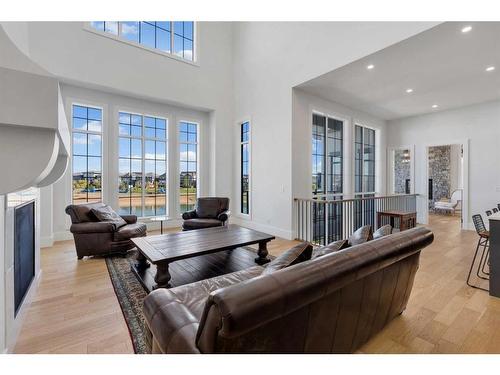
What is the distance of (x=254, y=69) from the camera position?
602cm

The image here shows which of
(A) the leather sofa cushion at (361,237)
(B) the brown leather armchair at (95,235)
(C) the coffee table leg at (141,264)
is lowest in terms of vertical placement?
(C) the coffee table leg at (141,264)

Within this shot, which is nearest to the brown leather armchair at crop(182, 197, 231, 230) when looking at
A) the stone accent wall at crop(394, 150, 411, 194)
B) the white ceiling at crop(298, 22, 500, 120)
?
the white ceiling at crop(298, 22, 500, 120)

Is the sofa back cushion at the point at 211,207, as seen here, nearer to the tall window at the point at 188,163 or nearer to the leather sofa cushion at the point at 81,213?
the tall window at the point at 188,163

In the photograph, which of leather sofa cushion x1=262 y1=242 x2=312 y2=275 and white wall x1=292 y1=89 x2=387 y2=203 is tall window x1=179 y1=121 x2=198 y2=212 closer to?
white wall x1=292 y1=89 x2=387 y2=203

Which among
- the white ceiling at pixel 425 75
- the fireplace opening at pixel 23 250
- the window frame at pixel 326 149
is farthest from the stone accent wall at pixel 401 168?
the fireplace opening at pixel 23 250

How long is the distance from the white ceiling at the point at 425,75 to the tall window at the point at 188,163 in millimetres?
3210

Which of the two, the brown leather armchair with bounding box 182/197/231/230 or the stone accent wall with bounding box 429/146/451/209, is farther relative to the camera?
the stone accent wall with bounding box 429/146/451/209

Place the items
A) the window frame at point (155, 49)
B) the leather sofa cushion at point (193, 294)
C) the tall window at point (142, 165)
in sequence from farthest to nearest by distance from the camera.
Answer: the tall window at point (142, 165)
the window frame at point (155, 49)
the leather sofa cushion at point (193, 294)

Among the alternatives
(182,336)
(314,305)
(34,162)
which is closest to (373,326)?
(314,305)

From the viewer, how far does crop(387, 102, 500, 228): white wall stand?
220 inches

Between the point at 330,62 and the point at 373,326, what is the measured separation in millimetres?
4054

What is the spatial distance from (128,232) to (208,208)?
5.85ft

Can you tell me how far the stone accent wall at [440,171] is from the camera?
30.2 ft

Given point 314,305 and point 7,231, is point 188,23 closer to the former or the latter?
point 7,231
